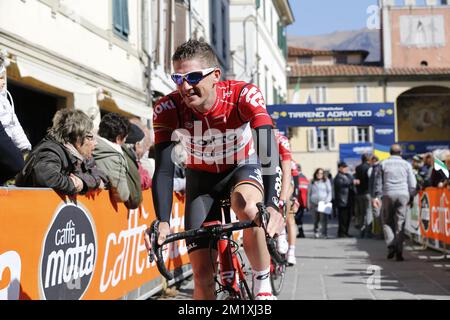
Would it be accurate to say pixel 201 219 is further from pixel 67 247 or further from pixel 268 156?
pixel 67 247

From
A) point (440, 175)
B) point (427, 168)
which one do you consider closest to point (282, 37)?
point (427, 168)

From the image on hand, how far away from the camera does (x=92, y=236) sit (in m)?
6.66

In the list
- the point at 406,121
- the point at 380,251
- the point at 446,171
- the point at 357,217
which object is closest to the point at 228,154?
the point at 446,171

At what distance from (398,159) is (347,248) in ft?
12.5

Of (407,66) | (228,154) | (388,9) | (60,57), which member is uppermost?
(388,9)

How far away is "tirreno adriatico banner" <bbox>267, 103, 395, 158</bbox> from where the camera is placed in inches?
1144

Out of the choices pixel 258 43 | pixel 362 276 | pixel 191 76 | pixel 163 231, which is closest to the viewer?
pixel 163 231

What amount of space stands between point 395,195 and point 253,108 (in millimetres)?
9112

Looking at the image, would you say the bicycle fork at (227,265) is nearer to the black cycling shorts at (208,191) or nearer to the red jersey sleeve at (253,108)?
the black cycling shorts at (208,191)

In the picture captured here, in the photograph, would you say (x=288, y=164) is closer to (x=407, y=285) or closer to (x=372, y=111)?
(x=407, y=285)

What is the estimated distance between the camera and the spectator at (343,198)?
20.6 m

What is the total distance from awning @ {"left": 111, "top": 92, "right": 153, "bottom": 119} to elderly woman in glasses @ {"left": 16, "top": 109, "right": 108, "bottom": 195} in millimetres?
9416

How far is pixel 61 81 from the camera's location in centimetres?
1320

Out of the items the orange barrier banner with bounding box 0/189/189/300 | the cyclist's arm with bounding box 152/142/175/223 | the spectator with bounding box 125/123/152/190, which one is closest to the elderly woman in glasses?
the orange barrier banner with bounding box 0/189/189/300
